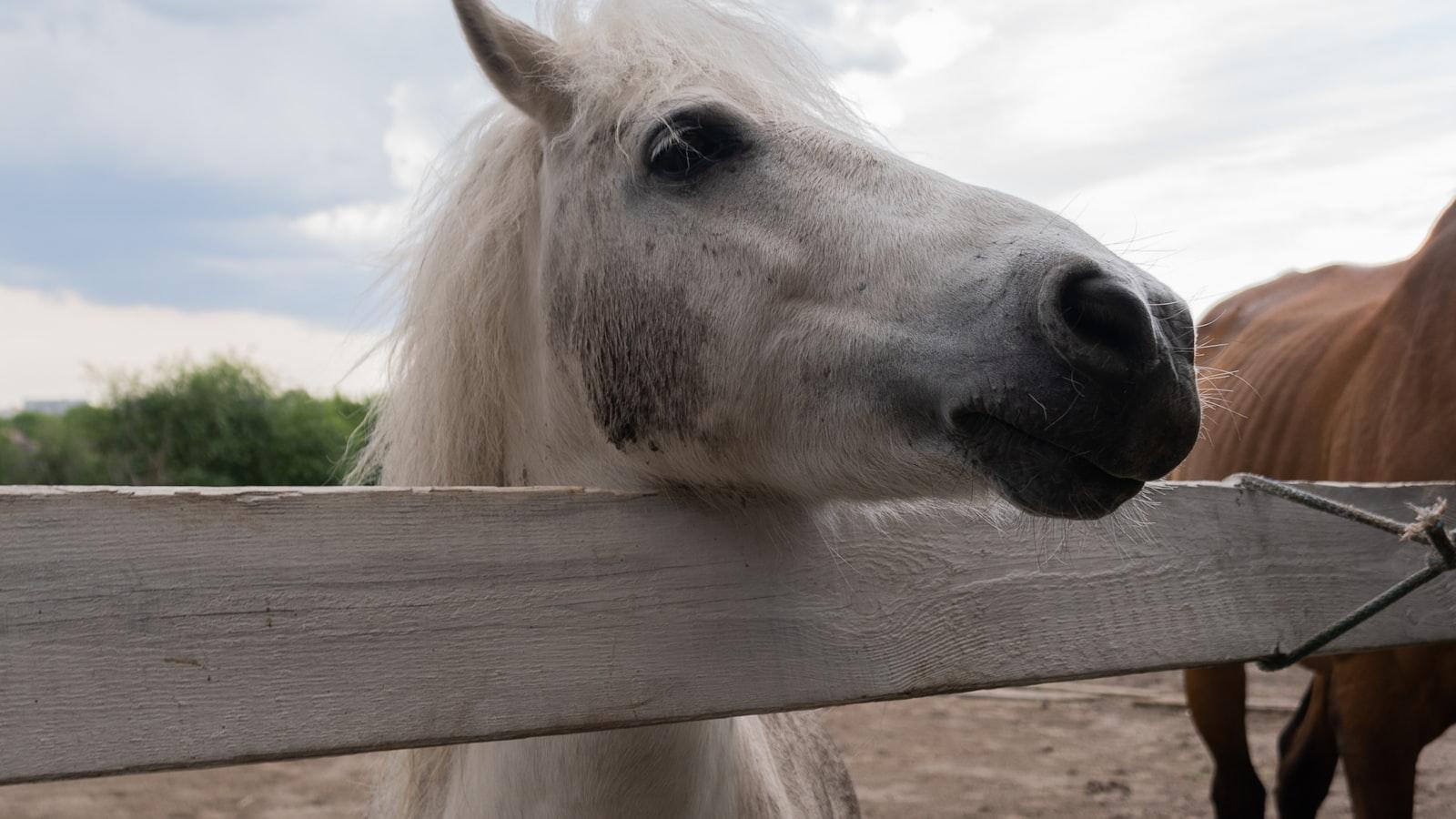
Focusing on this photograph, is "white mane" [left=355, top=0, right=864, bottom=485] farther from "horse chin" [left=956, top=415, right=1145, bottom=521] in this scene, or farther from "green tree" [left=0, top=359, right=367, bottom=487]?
"green tree" [left=0, top=359, right=367, bottom=487]

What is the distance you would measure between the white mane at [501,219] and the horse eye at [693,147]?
13 centimetres

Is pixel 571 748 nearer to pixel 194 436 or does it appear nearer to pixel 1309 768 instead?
pixel 1309 768

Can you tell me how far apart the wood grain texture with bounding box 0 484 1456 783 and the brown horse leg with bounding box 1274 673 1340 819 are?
2.75 meters

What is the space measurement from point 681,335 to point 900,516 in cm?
43

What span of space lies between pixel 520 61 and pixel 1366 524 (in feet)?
5.16

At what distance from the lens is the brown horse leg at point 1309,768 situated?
4082mm

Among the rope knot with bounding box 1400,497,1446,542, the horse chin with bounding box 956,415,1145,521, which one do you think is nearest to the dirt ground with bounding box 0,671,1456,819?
the rope knot with bounding box 1400,497,1446,542

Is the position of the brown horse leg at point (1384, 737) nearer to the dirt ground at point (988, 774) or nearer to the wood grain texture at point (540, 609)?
the wood grain texture at point (540, 609)

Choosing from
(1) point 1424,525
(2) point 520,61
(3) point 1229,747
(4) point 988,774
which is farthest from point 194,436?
(1) point 1424,525

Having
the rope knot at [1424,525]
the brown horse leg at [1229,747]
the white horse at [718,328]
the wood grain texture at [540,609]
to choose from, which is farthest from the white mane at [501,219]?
the brown horse leg at [1229,747]

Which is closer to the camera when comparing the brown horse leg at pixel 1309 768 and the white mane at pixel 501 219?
the white mane at pixel 501 219

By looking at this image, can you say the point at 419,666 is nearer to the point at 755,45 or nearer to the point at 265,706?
the point at 265,706

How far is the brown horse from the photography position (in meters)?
2.85

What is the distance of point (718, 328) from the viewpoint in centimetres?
145
